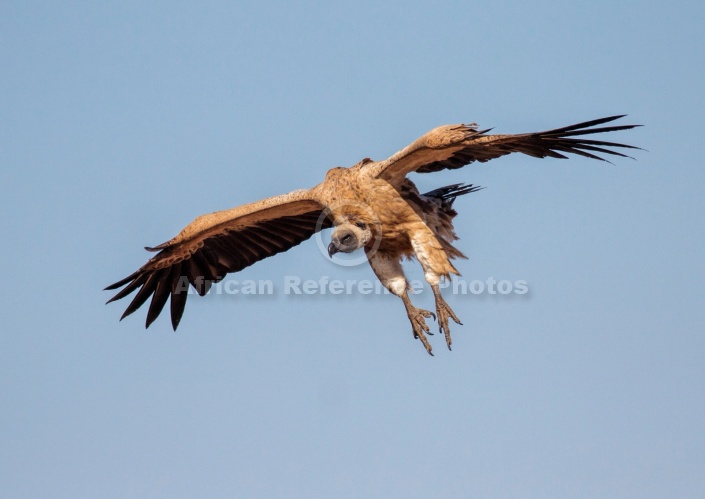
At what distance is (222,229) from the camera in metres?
14.3

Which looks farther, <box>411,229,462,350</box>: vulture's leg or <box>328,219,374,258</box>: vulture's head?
<box>328,219,374,258</box>: vulture's head

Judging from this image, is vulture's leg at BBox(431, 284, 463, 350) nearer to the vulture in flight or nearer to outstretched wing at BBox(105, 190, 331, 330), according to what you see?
the vulture in flight

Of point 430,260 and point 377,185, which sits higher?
point 377,185

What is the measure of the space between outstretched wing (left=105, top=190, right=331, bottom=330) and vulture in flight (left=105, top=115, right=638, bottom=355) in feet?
0.04

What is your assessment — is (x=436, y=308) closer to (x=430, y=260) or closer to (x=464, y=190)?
(x=430, y=260)

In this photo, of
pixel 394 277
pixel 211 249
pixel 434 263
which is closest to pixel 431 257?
pixel 434 263

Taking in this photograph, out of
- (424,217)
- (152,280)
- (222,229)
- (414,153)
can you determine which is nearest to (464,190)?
(424,217)

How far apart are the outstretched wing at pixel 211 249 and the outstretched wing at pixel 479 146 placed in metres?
1.67

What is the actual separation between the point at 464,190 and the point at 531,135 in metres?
2.16

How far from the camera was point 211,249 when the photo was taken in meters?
14.6

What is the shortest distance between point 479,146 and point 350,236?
5.35 feet

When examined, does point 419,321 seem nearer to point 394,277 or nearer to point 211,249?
point 394,277

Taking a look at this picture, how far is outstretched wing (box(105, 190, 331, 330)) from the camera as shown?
1419cm

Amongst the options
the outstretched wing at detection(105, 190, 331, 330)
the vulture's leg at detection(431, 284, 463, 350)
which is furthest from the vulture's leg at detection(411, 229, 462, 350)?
the outstretched wing at detection(105, 190, 331, 330)
